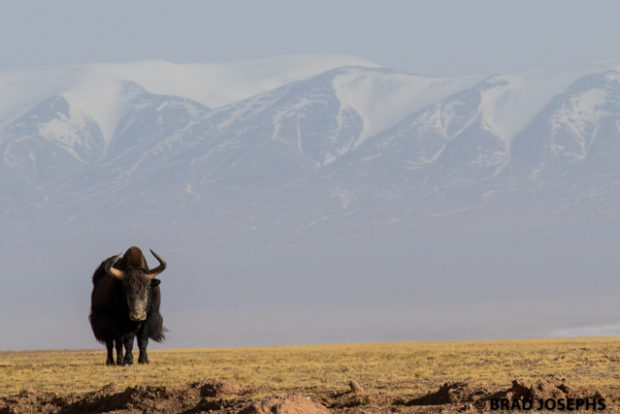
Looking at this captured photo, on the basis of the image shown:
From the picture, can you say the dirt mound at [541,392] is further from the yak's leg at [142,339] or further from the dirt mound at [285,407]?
the yak's leg at [142,339]

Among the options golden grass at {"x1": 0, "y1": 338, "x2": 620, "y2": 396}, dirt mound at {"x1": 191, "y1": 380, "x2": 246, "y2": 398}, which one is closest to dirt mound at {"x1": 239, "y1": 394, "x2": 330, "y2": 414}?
dirt mound at {"x1": 191, "y1": 380, "x2": 246, "y2": 398}

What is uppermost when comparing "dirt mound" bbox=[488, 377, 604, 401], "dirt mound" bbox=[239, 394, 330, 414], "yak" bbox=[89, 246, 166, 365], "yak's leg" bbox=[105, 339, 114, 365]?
"yak" bbox=[89, 246, 166, 365]

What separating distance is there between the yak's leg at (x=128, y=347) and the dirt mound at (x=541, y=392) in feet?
50.0

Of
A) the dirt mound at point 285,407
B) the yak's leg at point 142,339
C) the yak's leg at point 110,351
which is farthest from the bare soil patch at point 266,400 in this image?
the yak's leg at point 110,351

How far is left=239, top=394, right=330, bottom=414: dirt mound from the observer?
15625mm

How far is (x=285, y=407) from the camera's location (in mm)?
15766

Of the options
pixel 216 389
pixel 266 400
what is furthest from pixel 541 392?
pixel 216 389

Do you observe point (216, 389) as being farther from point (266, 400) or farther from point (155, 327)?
point (155, 327)

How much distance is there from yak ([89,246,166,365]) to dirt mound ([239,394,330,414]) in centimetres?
1469

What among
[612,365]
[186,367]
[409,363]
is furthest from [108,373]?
[612,365]

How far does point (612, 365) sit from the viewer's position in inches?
1051

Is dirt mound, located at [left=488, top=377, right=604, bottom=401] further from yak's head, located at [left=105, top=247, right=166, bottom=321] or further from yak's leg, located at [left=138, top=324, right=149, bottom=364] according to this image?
yak's leg, located at [left=138, top=324, right=149, bottom=364]

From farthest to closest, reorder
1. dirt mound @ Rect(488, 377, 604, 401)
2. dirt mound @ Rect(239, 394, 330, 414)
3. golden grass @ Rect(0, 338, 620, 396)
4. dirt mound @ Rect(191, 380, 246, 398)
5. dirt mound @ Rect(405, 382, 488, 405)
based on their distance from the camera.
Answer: golden grass @ Rect(0, 338, 620, 396), dirt mound @ Rect(191, 380, 246, 398), dirt mound @ Rect(405, 382, 488, 405), dirt mound @ Rect(488, 377, 604, 401), dirt mound @ Rect(239, 394, 330, 414)

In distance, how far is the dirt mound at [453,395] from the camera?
18109 mm
